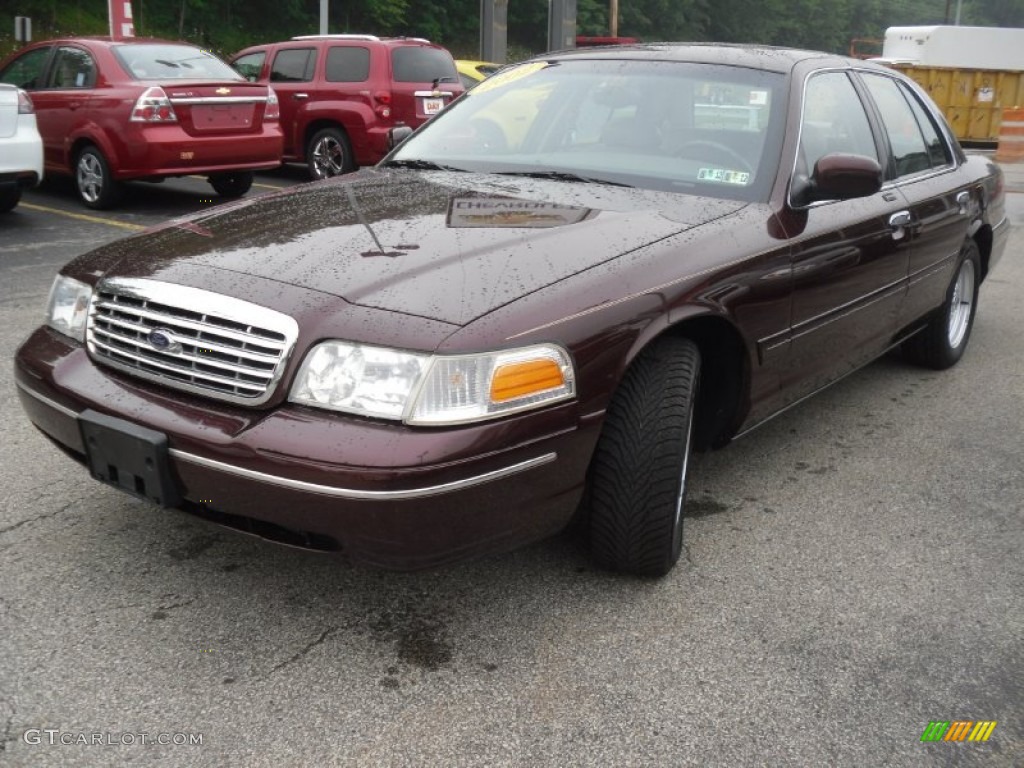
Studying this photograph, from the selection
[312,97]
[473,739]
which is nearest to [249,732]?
[473,739]

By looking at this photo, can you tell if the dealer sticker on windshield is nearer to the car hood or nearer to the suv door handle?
the car hood

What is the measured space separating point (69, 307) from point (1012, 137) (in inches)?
738

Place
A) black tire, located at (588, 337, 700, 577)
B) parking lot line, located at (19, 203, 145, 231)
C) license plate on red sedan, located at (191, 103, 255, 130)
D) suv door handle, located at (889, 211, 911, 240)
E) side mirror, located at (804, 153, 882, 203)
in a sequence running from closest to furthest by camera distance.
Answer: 1. black tire, located at (588, 337, 700, 577)
2. side mirror, located at (804, 153, 882, 203)
3. suv door handle, located at (889, 211, 911, 240)
4. parking lot line, located at (19, 203, 145, 231)
5. license plate on red sedan, located at (191, 103, 255, 130)

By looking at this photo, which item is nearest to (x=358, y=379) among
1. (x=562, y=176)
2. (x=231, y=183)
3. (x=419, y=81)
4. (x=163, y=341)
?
(x=163, y=341)

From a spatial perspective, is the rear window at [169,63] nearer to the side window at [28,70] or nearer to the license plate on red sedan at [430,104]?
the side window at [28,70]

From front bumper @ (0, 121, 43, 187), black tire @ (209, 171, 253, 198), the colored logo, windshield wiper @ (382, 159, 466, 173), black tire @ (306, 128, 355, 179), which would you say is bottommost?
the colored logo

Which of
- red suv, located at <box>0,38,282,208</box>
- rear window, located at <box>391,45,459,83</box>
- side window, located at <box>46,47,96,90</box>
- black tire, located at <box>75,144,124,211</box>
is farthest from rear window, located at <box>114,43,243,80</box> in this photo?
rear window, located at <box>391,45,459,83</box>

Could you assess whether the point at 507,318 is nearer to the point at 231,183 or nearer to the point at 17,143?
the point at 17,143

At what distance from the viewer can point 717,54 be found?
399 cm

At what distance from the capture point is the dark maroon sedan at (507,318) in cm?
239

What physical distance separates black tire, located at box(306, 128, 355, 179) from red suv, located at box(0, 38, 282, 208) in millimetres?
1669

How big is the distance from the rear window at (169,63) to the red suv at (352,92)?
70.1 inches

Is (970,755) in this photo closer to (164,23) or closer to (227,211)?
(227,211)

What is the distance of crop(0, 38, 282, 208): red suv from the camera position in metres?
8.98
